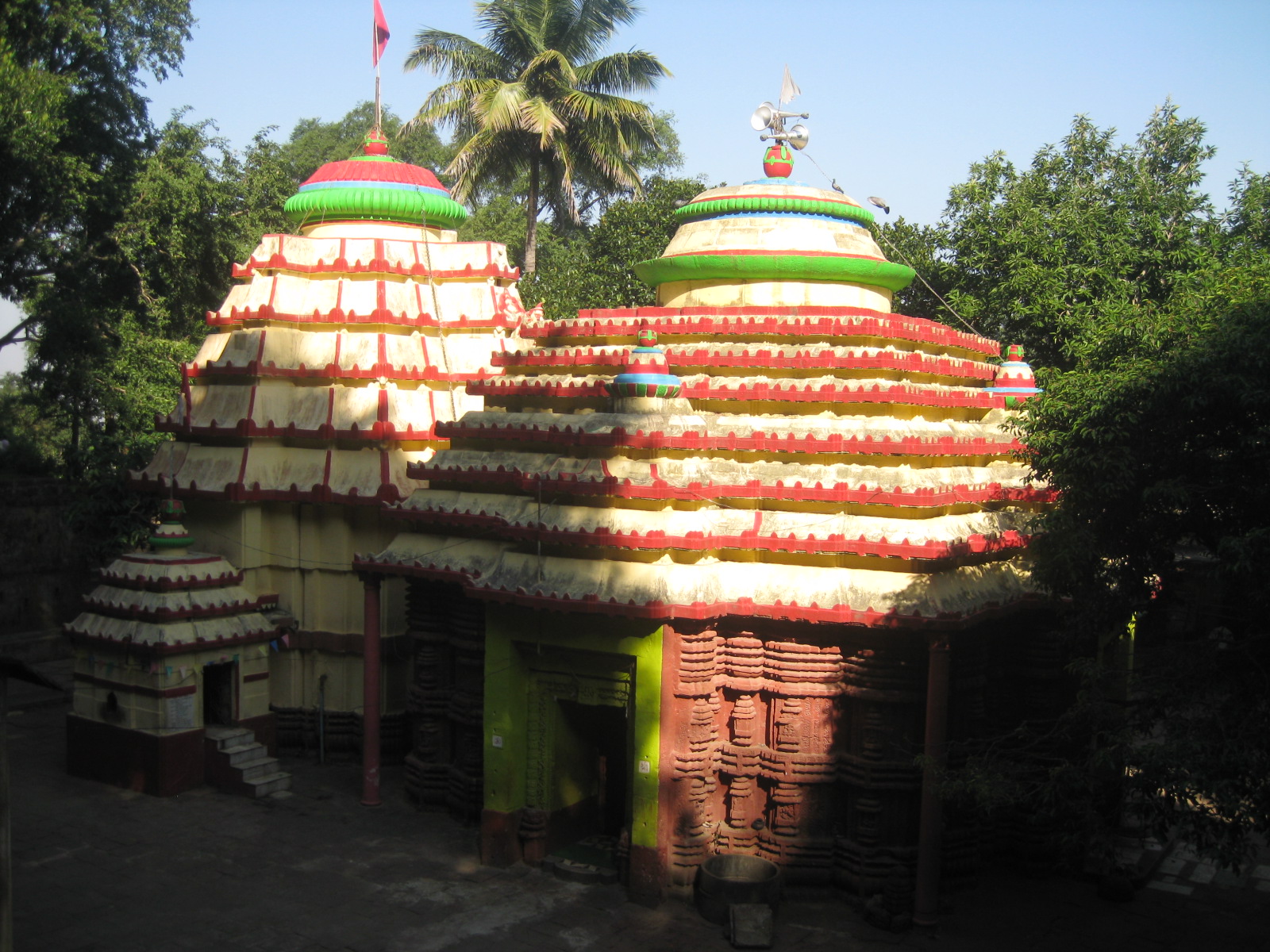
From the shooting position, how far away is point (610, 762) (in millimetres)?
14250

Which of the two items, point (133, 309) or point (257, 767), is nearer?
point (257, 767)

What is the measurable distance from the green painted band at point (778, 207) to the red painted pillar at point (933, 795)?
7142mm

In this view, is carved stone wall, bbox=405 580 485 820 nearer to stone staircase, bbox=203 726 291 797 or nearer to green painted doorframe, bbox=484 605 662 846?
green painted doorframe, bbox=484 605 662 846

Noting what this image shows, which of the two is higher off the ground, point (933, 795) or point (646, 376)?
point (646, 376)

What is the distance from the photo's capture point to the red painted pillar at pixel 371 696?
584 inches

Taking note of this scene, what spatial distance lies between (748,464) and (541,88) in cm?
1842

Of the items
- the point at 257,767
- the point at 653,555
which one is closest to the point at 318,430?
the point at 257,767

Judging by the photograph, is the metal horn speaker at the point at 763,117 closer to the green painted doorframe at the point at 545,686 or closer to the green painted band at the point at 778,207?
the green painted band at the point at 778,207

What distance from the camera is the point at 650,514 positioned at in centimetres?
1223

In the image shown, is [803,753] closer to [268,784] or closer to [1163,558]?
[1163,558]

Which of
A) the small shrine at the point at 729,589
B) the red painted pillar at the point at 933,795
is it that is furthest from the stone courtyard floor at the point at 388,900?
the small shrine at the point at 729,589

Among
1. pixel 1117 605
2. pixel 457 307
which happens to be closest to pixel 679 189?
pixel 457 307

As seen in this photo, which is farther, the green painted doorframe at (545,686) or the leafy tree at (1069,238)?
the leafy tree at (1069,238)

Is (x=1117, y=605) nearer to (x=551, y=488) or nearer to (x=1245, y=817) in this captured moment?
(x=1245, y=817)
